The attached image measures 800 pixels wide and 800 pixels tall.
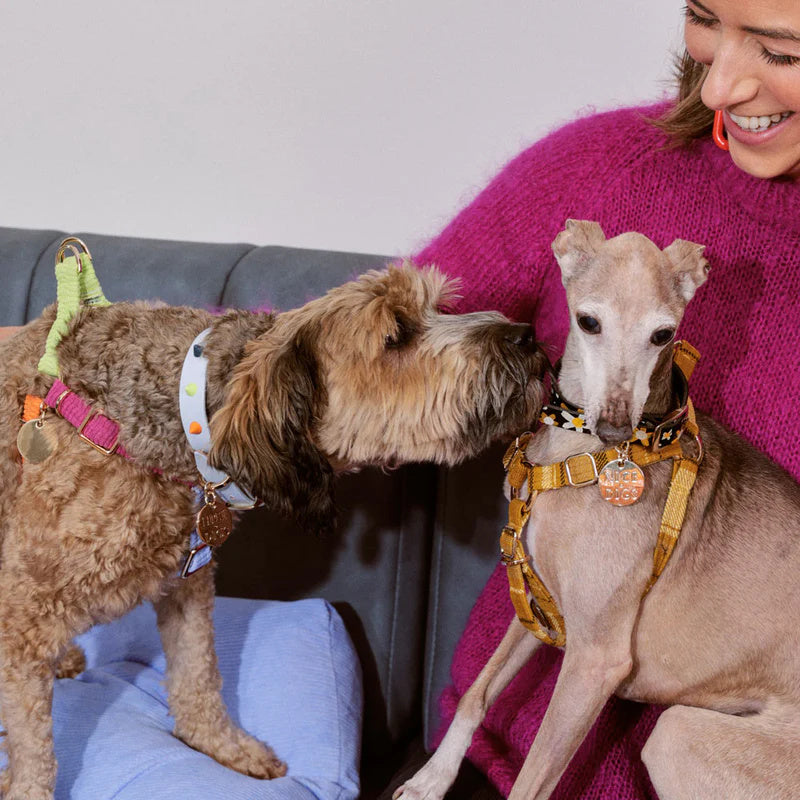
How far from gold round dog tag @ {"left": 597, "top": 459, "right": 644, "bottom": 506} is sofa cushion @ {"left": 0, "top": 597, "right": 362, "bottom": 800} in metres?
0.92

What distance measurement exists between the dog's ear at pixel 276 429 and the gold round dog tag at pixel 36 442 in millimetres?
290

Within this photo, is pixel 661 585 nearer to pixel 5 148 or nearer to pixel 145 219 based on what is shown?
pixel 145 219

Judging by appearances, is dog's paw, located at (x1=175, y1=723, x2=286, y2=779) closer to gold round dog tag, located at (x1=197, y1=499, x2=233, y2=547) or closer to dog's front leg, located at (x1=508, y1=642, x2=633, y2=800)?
gold round dog tag, located at (x1=197, y1=499, x2=233, y2=547)

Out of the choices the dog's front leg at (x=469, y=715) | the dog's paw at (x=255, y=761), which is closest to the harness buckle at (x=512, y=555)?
the dog's front leg at (x=469, y=715)

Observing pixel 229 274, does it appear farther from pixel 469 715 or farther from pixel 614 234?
pixel 469 715

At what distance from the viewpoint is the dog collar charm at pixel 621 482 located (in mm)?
1318

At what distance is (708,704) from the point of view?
1412mm

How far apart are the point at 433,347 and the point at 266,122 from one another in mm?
1489

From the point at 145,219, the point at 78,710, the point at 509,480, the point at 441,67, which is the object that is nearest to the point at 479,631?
the point at 509,480

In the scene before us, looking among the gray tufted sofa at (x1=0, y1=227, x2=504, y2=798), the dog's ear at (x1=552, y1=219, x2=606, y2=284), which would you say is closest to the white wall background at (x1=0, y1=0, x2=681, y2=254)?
the gray tufted sofa at (x1=0, y1=227, x2=504, y2=798)

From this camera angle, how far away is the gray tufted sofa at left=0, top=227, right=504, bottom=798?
87.2 inches

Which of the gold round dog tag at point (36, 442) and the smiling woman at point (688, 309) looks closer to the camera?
the smiling woman at point (688, 309)

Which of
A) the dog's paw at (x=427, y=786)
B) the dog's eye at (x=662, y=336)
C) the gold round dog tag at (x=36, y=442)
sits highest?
the dog's eye at (x=662, y=336)

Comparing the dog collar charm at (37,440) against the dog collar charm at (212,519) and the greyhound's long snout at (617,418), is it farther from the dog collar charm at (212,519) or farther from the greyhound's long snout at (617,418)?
the greyhound's long snout at (617,418)
